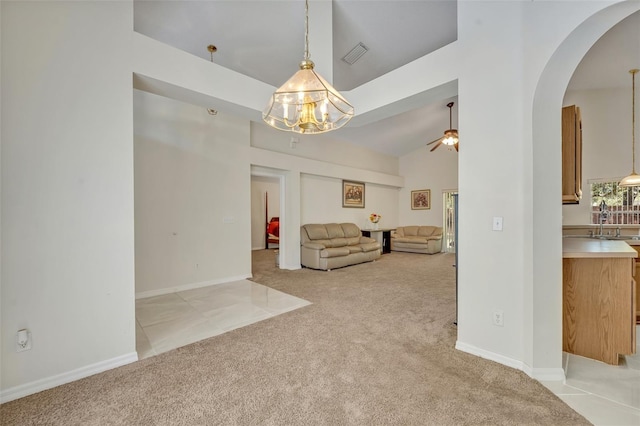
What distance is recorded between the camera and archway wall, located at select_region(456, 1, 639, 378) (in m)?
1.72

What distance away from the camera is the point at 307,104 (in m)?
2.31

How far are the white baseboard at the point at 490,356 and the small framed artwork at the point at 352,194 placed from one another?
17.0 ft

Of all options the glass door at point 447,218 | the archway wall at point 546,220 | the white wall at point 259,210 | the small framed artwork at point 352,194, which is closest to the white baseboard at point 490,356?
the archway wall at point 546,220

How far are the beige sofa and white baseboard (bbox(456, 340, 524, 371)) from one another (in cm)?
563

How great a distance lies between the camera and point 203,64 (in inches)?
96.7

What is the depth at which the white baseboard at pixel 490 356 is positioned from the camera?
1.88 metres

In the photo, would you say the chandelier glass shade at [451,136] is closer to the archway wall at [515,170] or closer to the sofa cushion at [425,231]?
the archway wall at [515,170]

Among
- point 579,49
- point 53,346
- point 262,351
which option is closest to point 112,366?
point 53,346

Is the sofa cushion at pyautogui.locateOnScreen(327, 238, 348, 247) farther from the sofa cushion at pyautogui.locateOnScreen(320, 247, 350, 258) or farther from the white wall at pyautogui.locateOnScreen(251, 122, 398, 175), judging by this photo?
the white wall at pyautogui.locateOnScreen(251, 122, 398, 175)

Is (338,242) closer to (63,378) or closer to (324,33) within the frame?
(324,33)

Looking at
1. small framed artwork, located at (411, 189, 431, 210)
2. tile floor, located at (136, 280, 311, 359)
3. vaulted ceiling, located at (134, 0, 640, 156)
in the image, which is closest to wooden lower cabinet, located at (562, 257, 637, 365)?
vaulted ceiling, located at (134, 0, 640, 156)

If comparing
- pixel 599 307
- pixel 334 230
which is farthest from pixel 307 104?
pixel 334 230

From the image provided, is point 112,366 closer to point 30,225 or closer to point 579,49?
point 30,225

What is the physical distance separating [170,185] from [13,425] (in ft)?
10.1
